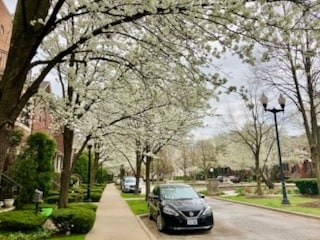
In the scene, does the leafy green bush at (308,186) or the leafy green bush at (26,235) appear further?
the leafy green bush at (308,186)

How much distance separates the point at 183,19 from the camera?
543cm

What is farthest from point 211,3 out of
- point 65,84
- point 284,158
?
point 284,158

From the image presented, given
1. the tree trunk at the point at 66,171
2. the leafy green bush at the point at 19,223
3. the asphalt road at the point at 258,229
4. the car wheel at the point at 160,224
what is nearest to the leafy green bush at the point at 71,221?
the leafy green bush at the point at 19,223

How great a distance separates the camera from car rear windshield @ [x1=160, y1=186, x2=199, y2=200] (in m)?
11.2

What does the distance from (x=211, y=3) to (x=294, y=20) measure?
1.29m

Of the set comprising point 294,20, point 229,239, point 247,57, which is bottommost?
point 229,239

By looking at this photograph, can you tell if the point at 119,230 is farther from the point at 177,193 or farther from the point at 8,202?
the point at 8,202

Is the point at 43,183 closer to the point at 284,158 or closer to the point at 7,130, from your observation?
the point at 7,130

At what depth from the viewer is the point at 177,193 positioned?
1153 cm

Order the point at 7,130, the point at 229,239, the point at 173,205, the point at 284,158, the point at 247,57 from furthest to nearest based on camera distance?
the point at 284,158, the point at 173,205, the point at 229,239, the point at 247,57, the point at 7,130

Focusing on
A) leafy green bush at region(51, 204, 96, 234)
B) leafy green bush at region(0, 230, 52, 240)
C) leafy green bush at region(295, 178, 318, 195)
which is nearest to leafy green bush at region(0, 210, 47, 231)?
leafy green bush at region(0, 230, 52, 240)

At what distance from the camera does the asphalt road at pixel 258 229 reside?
9.09 meters

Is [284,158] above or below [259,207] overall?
above

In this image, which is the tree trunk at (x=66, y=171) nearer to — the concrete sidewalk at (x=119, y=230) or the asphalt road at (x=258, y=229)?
the concrete sidewalk at (x=119, y=230)
